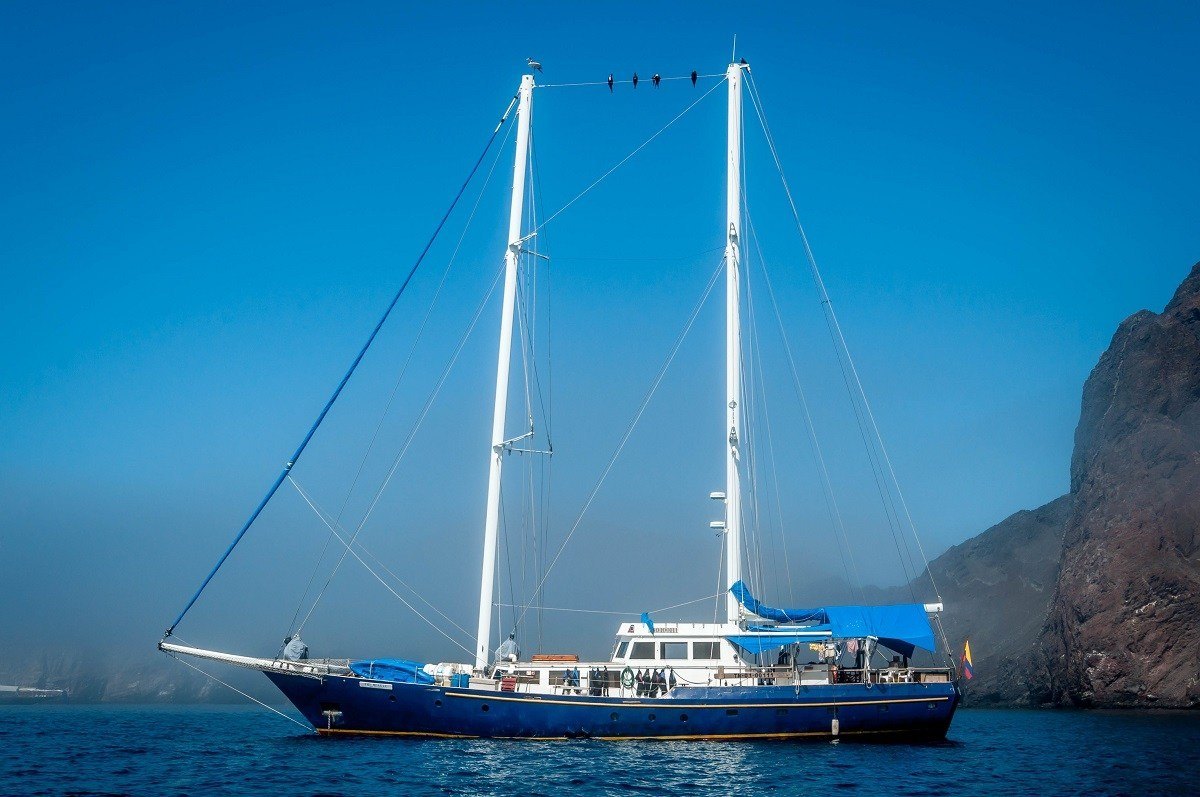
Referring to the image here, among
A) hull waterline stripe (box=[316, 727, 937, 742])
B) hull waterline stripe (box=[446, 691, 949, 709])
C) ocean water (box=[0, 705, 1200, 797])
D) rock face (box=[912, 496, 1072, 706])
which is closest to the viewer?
ocean water (box=[0, 705, 1200, 797])

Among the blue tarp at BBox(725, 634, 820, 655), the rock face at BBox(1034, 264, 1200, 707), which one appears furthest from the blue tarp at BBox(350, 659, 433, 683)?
the rock face at BBox(1034, 264, 1200, 707)

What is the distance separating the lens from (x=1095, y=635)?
7919 centimetres

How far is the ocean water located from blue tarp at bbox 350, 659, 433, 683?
2.46 meters

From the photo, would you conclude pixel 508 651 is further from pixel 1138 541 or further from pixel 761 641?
pixel 1138 541

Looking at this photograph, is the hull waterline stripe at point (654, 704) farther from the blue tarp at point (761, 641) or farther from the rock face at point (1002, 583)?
the rock face at point (1002, 583)

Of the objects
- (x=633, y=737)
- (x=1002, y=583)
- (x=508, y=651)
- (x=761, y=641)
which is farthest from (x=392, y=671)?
Answer: (x=1002, y=583)

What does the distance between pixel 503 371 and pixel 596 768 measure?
17.4m

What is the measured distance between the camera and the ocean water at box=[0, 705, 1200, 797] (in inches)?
1097

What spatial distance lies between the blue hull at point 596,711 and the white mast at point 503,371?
2710 millimetres

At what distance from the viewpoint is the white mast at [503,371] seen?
39625mm

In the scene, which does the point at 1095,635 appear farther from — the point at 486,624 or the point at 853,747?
the point at 486,624

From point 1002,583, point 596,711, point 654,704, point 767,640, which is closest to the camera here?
point 596,711

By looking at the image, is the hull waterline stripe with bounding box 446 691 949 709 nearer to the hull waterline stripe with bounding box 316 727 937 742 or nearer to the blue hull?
the blue hull

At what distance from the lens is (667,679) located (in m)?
38.4
